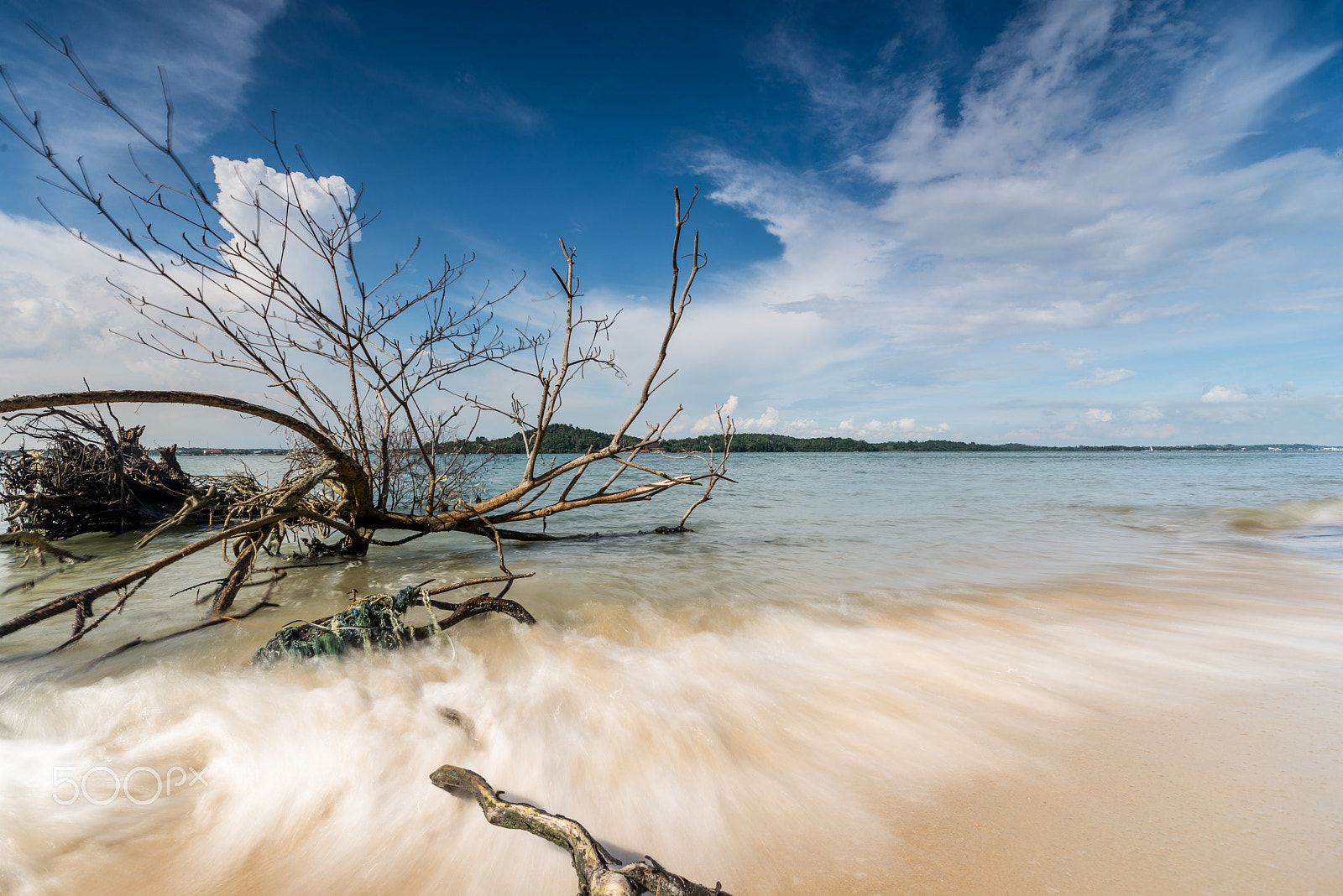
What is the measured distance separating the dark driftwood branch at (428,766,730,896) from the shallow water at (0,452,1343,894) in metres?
0.12

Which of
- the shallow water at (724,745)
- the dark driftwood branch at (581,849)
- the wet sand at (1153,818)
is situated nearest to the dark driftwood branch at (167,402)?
the shallow water at (724,745)

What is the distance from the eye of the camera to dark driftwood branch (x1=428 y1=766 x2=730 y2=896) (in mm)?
1322

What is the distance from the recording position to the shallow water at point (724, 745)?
1649 millimetres

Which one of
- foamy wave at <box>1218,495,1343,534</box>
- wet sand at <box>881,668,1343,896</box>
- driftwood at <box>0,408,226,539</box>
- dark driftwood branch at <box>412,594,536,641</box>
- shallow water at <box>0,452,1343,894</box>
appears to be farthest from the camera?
foamy wave at <box>1218,495,1343,534</box>

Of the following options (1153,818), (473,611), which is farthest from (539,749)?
(1153,818)

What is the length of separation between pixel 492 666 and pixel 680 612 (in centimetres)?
165

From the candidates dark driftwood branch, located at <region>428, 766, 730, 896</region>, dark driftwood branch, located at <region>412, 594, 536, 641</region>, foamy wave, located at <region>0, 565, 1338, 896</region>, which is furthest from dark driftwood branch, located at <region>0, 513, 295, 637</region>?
dark driftwood branch, located at <region>428, 766, 730, 896</region>

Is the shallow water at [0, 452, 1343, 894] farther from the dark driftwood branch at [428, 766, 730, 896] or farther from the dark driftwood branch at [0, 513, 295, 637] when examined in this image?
the dark driftwood branch at [0, 513, 295, 637]

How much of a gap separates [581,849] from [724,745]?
105 cm

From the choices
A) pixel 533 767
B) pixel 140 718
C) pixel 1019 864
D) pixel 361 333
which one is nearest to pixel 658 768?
pixel 533 767

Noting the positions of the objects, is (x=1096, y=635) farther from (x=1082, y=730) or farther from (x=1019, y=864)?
(x=1019, y=864)

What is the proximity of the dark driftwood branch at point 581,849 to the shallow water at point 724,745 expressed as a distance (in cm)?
12

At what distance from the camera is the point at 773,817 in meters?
1.88

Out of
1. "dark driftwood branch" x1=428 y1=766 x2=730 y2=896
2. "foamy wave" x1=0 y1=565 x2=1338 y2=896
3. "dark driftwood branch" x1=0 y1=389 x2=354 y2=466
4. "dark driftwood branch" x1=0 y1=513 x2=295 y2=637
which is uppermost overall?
"dark driftwood branch" x1=0 y1=389 x2=354 y2=466
